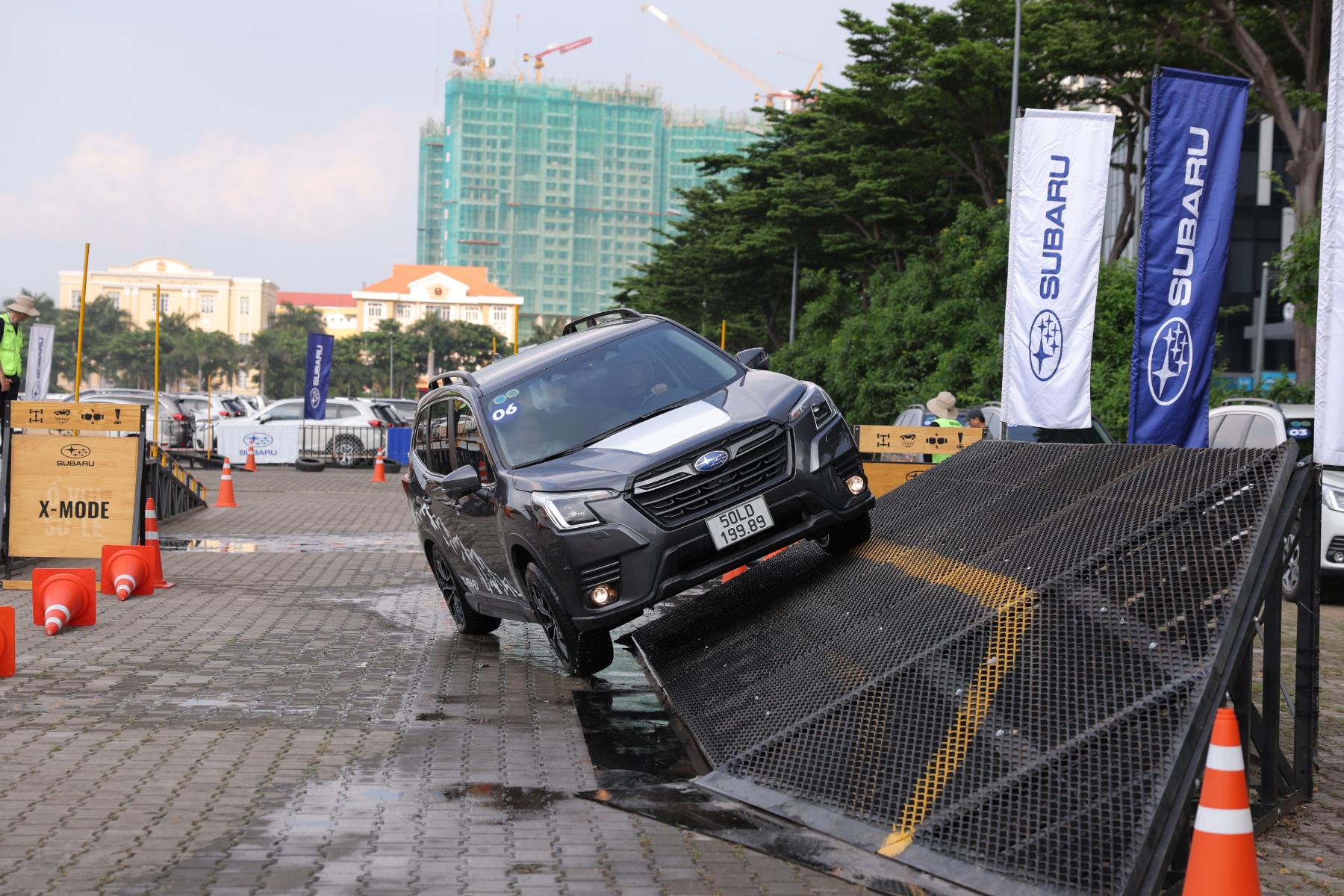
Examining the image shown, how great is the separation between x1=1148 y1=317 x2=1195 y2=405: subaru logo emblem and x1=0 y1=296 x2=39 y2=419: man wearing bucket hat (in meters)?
10.1

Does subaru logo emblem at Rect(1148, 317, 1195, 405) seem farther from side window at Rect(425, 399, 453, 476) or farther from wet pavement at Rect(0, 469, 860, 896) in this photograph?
side window at Rect(425, 399, 453, 476)

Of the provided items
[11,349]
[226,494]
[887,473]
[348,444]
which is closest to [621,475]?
[887,473]

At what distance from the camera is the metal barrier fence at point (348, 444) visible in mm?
40031

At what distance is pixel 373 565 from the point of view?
15.2 metres

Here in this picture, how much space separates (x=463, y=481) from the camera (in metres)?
8.85

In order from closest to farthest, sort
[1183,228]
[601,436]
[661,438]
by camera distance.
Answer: [661,438] < [601,436] < [1183,228]

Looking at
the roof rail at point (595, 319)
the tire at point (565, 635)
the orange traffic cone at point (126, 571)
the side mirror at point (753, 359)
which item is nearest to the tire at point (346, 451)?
the orange traffic cone at point (126, 571)

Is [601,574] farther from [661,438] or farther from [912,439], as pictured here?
[912,439]

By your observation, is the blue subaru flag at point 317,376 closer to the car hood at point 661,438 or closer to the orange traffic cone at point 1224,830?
the car hood at point 661,438

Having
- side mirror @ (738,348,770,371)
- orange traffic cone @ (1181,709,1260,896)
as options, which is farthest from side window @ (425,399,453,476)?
orange traffic cone @ (1181,709,1260,896)

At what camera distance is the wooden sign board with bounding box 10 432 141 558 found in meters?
13.2

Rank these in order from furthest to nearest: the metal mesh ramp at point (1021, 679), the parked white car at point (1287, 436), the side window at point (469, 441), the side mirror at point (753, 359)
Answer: the parked white car at point (1287, 436)
the side mirror at point (753, 359)
the side window at point (469, 441)
the metal mesh ramp at point (1021, 679)

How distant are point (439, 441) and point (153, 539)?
3754mm

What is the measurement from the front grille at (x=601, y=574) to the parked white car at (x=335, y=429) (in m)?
32.9
